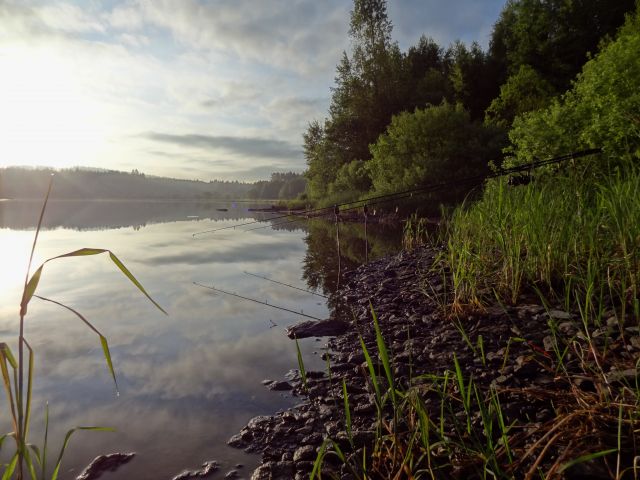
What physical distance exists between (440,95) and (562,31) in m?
16.2

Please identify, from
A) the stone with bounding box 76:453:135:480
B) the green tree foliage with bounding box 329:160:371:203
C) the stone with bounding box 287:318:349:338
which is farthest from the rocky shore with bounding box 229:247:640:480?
the green tree foliage with bounding box 329:160:371:203

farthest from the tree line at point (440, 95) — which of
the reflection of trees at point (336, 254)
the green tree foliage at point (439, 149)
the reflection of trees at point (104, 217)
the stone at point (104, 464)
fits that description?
the stone at point (104, 464)

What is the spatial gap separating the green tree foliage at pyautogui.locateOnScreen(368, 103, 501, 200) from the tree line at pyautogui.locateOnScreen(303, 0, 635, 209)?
0.10 metres

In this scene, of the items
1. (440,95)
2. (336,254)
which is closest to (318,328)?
(336,254)

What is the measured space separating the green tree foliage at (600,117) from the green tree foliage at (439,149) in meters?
14.0

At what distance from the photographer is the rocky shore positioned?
4082mm

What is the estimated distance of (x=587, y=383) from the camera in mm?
4605

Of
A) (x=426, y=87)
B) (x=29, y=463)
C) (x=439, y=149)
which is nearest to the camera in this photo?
(x=29, y=463)

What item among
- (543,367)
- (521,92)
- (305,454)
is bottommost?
(305,454)

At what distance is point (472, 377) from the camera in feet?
15.8

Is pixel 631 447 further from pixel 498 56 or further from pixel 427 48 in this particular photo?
pixel 427 48

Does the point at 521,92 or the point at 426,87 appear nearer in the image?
the point at 521,92

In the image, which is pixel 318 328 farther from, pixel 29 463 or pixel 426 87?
pixel 426 87

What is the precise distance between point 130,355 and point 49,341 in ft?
9.53
